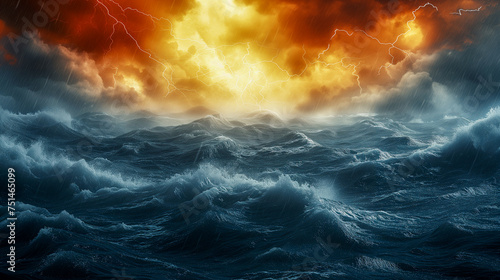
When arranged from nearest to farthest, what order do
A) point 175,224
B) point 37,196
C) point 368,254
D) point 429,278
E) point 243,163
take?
1. point 429,278
2. point 368,254
3. point 175,224
4. point 37,196
5. point 243,163

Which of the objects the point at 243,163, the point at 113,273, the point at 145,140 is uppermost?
the point at 145,140

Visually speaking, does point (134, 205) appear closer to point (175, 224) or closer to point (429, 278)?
point (175, 224)

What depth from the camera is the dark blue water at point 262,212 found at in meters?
8.12

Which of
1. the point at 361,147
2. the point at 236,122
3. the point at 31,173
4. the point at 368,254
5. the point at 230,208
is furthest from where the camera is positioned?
the point at 236,122

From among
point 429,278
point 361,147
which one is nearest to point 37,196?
point 429,278

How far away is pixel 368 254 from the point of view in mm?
8750

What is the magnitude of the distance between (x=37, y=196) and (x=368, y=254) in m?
12.4

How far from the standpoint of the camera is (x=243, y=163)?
21.1m

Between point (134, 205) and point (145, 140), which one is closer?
point (134, 205)

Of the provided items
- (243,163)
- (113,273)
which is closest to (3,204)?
(113,273)

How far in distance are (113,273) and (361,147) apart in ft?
68.2

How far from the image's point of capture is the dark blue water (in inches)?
320

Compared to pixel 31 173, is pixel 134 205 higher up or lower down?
lower down

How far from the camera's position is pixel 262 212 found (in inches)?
484
